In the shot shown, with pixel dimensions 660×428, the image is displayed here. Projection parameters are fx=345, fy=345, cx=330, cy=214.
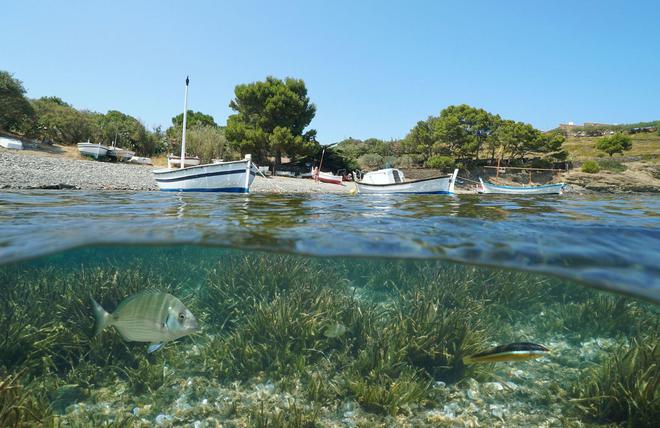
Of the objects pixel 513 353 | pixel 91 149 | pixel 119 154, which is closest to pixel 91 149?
pixel 91 149

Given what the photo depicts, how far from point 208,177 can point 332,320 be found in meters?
12.9

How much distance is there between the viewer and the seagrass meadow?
4.15 meters

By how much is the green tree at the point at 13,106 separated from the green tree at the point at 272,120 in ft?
56.4

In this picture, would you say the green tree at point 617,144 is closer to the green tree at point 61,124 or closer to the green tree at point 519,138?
the green tree at point 519,138

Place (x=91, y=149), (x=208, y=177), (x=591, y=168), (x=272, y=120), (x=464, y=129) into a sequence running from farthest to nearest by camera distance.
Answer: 1. (x=464, y=129)
2. (x=591, y=168)
3. (x=272, y=120)
4. (x=91, y=149)
5. (x=208, y=177)

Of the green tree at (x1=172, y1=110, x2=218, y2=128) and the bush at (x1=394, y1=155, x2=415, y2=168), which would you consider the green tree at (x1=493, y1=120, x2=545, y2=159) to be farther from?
the green tree at (x1=172, y1=110, x2=218, y2=128)

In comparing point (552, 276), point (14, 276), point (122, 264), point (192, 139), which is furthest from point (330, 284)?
point (192, 139)

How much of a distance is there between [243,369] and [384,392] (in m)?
2.02

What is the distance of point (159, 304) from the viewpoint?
3559 mm

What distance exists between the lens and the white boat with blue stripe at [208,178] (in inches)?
641

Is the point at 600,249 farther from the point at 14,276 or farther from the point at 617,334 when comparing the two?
the point at 14,276

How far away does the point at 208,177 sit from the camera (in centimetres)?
1659

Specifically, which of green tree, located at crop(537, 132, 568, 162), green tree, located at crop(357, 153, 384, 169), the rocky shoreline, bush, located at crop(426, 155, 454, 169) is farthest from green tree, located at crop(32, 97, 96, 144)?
green tree, located at crop(537, 132, 568, 162)

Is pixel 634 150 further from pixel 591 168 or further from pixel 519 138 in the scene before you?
pixel 519 138
